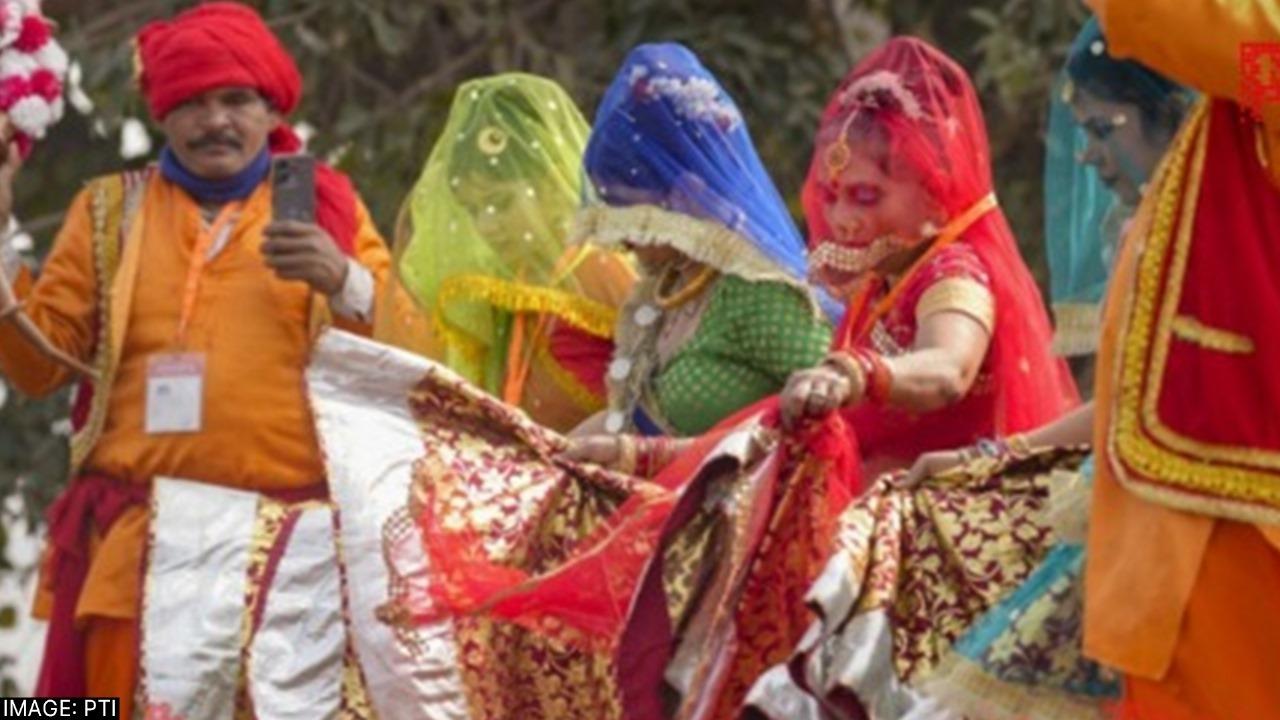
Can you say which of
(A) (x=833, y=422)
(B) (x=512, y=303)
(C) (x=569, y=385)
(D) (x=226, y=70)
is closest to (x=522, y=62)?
(D) (x=226, y=70)

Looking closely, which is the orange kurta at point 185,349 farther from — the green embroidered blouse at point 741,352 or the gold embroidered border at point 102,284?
the green embroidered blouse at point 741,352

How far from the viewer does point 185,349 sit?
9641mm

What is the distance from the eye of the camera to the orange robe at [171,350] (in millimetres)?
9516

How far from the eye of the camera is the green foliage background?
514 inches

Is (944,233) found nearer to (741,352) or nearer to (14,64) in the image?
(741,352)

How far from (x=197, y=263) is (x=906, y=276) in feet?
7.54

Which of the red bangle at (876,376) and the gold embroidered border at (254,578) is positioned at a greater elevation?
the red bangle at (876,376)

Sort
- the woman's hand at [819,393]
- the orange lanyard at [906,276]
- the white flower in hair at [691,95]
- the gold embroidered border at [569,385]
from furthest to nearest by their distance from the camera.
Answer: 1. the gold embroidered border at [569,385]
2. the white flower in hair at [691,95]
3. the orange lanyard at [906,276]
4. the woman's hand at [819,393]

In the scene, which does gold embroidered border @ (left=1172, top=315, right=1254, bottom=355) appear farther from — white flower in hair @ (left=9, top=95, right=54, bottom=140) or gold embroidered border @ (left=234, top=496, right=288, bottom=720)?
white flower in hair @ (left=9, top=95, right=54, bottom=140)

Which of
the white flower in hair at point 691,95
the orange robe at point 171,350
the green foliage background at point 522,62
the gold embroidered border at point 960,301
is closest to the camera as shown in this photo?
the gold embroidered border at point 960,301

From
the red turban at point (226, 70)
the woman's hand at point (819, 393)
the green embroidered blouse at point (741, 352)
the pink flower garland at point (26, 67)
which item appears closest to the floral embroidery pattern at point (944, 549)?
the woman's hand at point (819, 393)

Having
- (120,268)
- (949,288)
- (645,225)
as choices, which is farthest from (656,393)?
(120,268)

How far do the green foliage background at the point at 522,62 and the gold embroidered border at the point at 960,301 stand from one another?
5.14 metres

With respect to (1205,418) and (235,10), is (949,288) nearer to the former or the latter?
(1205,418)
